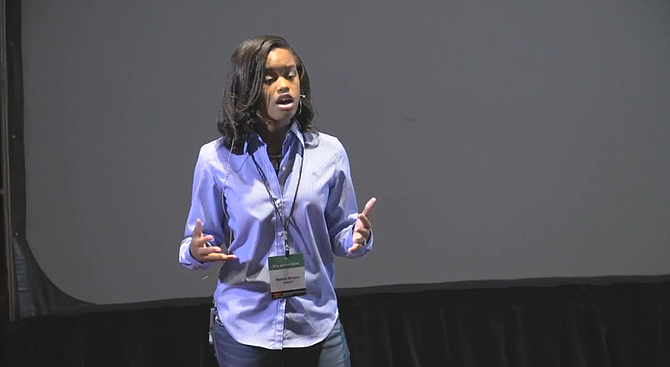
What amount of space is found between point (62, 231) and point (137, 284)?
1.18ft

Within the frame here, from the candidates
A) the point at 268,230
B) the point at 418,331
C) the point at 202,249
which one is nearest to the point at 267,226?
the point at 268,230

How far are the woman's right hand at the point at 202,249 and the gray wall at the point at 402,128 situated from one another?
1.43 meters

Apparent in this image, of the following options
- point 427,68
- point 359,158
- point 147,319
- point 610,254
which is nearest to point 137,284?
point 147,319

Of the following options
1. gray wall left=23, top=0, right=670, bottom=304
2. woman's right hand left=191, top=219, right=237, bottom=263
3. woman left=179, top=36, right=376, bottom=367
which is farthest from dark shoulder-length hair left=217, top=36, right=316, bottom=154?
gray wall left=23, top=0, right=670, bottom=304

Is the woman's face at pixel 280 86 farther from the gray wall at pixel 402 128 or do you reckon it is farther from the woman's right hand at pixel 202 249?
the gray wall at pixel 402 128

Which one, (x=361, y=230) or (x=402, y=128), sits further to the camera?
(x=402, y=128)

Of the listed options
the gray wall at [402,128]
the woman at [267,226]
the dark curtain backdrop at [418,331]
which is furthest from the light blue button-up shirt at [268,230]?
the gray wall at [402,128]

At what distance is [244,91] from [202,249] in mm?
323

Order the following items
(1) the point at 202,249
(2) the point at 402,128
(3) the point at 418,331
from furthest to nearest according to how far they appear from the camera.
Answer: (2) the point at 402,128, (3) the point at 418,331, (1) the point at 202,249

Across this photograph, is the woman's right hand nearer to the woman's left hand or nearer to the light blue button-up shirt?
the light blue button-up shirt

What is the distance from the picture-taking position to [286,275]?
1304mm

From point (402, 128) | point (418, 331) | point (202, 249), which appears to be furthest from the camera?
Answer: point (402, 128)

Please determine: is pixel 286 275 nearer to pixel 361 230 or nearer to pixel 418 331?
pixel 361 230

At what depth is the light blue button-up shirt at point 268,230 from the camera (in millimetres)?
1313
